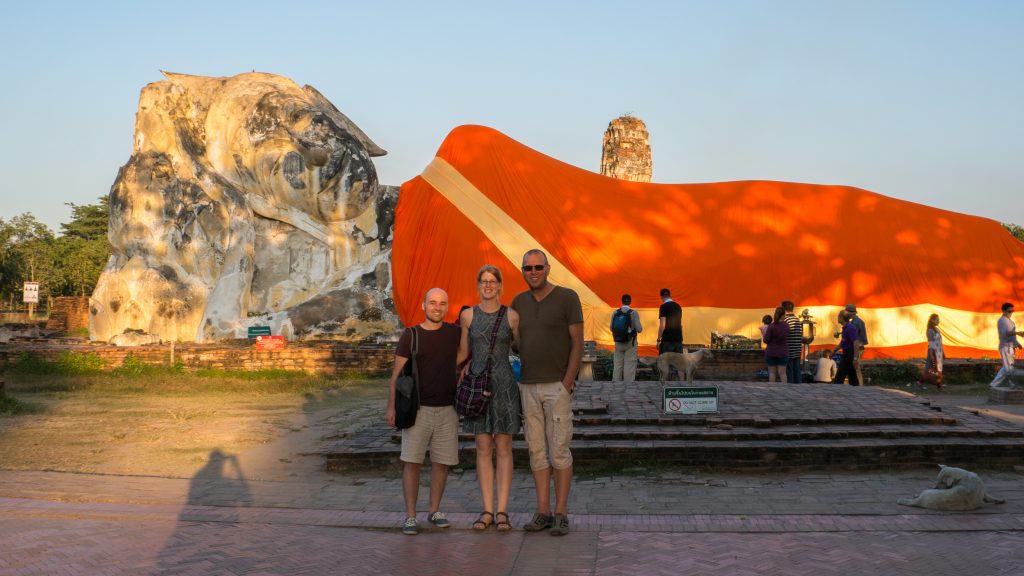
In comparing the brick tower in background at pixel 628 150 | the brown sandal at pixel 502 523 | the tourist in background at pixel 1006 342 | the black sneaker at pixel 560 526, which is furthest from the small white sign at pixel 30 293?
the black sneaker at pixel 560 526

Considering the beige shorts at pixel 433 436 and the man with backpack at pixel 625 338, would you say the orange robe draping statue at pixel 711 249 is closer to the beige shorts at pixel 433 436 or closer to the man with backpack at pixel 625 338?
the man with backpack at pixel 625 338

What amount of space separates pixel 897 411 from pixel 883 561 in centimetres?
390

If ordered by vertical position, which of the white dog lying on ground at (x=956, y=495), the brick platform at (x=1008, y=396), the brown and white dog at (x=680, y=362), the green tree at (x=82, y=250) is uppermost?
the green tree at (x=82, y=250)

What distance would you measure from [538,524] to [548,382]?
0.79 m

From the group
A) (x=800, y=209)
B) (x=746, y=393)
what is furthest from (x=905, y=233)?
(x=746, y=393)

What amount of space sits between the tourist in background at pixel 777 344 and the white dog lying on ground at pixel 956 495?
223 inches

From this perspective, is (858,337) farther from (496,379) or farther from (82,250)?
(82,250)

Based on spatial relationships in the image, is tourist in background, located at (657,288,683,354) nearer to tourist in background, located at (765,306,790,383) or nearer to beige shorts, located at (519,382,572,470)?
tourist in background, located at (765,306,790,383)

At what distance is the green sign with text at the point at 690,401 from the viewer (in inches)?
312

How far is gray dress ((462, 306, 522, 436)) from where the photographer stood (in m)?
5.17

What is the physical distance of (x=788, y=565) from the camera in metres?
4.45

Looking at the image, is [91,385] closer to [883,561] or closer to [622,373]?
[622,373]

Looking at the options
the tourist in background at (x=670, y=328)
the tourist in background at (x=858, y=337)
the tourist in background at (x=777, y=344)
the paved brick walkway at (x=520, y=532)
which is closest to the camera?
the paved brick walkway at (x=520, y=532)

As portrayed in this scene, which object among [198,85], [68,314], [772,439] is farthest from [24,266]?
[772,439]
